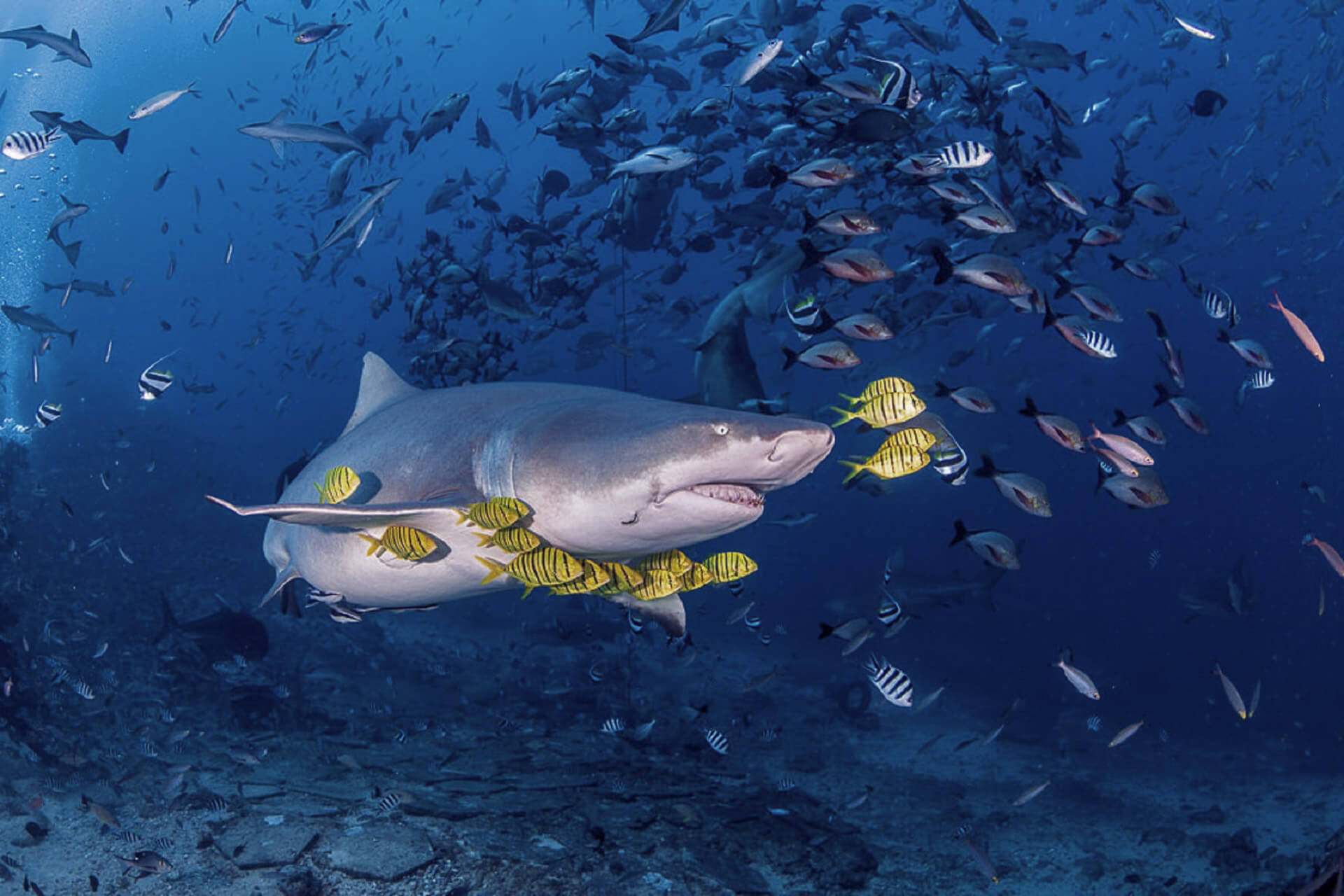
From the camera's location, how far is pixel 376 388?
5984 millimetres

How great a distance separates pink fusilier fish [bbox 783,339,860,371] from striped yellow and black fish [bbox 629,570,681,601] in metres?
2.76

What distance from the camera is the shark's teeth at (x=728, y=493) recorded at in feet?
9.55

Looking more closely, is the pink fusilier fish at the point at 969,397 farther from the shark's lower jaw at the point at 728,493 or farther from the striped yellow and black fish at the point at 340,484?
the striped yellow and black fish at the point at 340,484

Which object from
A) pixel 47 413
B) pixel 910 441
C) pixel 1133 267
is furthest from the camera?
pixel 47 413

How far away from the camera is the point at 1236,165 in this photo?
58.5 metres

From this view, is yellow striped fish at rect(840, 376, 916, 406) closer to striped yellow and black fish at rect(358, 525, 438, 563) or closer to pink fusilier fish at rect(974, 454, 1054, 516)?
pink fusilier fish at rect(974, 454, 1054, 516)

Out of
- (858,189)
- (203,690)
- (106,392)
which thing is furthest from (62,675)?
(106,392)

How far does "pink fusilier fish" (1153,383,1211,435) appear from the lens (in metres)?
6.52

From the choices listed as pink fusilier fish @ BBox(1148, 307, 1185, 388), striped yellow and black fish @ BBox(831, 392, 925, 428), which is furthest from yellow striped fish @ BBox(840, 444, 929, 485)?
pink fusilier fish @ BBox(1148, 307, 1185, 388)

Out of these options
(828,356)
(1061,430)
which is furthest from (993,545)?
(828,356)

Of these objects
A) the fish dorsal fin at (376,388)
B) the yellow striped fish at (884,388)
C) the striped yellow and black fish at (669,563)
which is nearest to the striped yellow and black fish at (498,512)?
the striped yellow and black fish at (669,563)

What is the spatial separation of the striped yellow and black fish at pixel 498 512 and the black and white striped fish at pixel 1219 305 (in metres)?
6.65

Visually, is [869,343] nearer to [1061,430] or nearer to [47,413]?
[1061,430]

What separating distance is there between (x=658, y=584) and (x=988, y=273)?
3.81 m
